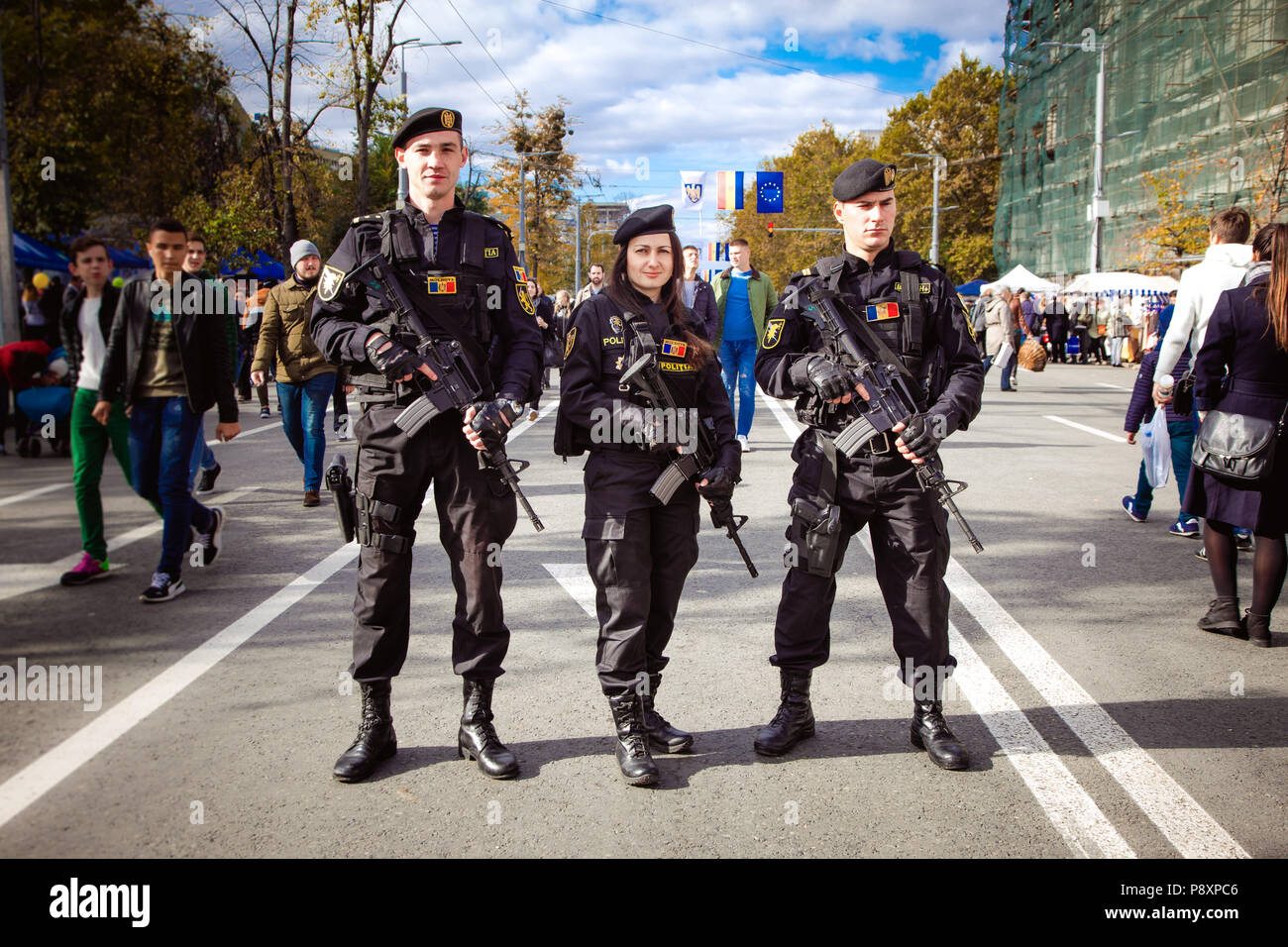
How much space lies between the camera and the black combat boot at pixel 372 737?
354 centimetres

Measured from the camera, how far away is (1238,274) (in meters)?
5.93

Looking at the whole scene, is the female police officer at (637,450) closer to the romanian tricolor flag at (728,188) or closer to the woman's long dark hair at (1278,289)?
the woman's long dark hair at (1278,289)

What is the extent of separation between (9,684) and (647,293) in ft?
10.2

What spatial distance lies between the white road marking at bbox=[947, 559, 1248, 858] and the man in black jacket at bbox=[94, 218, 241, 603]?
4.26m

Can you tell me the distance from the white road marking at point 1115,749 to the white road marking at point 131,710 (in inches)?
137

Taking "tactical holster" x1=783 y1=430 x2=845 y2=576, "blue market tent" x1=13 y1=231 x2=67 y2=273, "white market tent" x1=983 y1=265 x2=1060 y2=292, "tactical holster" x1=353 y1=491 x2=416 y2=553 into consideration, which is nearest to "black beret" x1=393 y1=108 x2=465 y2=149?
"tactical holster" x1=353 y1=491 x2=416 y2=553

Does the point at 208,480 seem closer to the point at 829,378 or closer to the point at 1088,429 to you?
the point at 829,378

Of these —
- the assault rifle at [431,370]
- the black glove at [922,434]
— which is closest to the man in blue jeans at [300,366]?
the assault rifle at [431,370]

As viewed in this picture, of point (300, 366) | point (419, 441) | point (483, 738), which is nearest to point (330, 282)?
point (419, 441)

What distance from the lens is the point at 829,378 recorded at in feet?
12.1

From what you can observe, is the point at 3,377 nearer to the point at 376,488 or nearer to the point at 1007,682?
the point at 376,488

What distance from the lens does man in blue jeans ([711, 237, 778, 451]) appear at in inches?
441

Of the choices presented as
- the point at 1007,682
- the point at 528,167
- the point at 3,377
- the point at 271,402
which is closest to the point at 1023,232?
the point at 528,167

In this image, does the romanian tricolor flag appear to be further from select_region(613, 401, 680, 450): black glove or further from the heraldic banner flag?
select_region(613, 401, 680, 450): black glove
